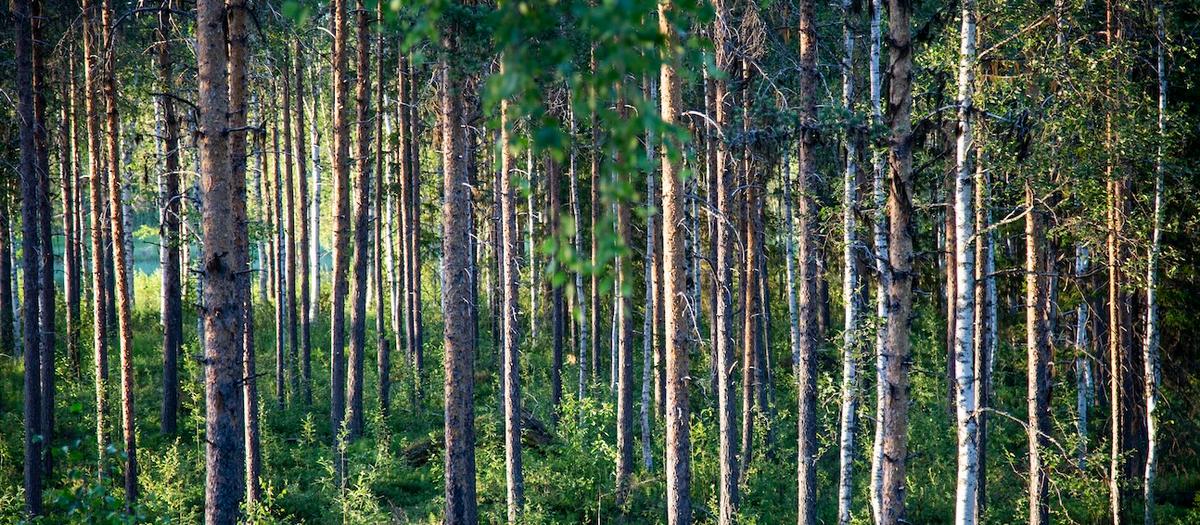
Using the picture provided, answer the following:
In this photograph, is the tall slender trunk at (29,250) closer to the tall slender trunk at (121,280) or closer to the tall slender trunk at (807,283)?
the tall slender trunk at (121,280)

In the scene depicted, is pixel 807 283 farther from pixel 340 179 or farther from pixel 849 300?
pixel 340 179

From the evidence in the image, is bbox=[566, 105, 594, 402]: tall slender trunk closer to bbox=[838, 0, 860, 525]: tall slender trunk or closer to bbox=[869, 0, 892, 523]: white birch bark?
bbox=[838, 0, 860, 525]: tall slender trunk

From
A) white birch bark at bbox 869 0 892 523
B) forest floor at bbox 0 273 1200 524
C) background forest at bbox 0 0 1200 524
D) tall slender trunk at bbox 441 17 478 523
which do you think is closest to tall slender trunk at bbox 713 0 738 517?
background forest at bbox 0 0 1200 524

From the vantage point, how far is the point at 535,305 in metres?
28.7

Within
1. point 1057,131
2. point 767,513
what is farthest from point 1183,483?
point 1057,131

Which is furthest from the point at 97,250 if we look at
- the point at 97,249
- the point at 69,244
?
the point at 69,244

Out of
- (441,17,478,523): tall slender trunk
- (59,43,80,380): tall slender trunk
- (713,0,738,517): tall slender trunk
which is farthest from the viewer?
(59,43,80,380): tall slender trunk

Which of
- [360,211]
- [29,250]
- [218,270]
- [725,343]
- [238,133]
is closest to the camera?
[218,270]

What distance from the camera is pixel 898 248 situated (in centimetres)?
801

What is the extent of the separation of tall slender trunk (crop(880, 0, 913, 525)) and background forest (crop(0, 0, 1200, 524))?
0.03m

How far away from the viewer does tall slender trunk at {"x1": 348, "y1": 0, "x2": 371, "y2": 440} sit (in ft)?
48.9

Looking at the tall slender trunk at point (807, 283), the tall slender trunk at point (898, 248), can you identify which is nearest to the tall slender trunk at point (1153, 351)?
the tall slender trunk at point (807, 283)

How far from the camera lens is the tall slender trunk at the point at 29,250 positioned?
1359cm

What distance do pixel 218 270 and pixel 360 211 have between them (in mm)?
7882
